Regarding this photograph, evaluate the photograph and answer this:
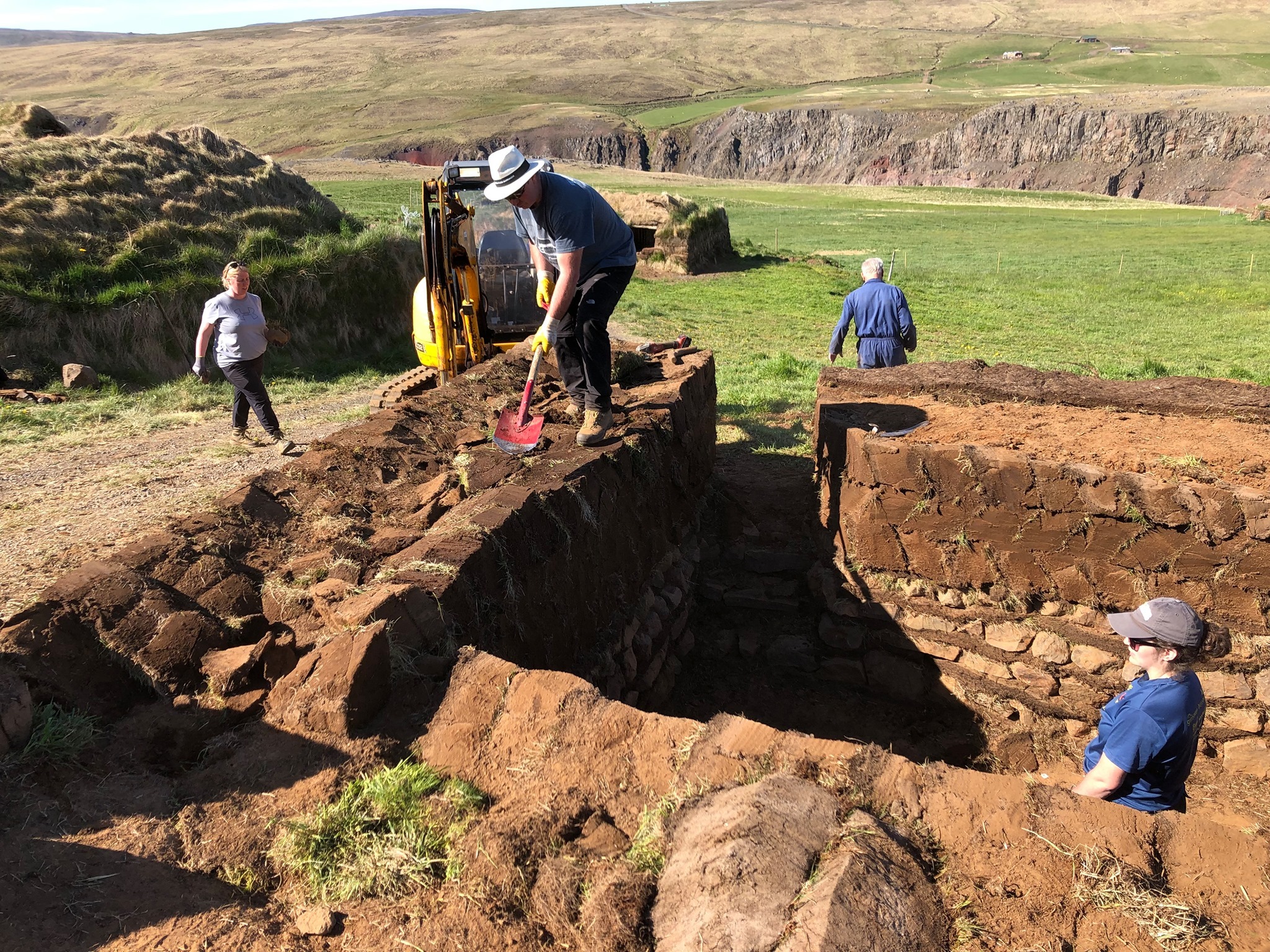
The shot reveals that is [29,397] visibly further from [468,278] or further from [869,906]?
[869,906]

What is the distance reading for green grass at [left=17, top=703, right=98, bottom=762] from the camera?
9.65ft

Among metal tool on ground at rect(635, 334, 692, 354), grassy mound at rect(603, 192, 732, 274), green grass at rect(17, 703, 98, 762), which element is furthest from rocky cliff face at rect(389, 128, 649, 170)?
green grass at rect(17, 703, 98, 762)

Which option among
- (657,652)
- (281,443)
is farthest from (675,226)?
(657,652)

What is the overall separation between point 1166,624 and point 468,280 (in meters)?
7.68

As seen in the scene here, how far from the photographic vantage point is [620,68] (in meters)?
116

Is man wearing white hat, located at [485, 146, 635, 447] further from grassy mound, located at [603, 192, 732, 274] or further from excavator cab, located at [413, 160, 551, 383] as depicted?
grassy mound, located at [603, 192, 732, 274]

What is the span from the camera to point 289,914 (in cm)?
254

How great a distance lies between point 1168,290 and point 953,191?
1576 inches

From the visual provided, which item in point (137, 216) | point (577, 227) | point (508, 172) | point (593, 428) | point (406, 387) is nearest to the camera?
point (508, 172)

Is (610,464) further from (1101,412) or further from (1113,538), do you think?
(1101,412)

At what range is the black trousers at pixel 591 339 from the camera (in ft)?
17.6

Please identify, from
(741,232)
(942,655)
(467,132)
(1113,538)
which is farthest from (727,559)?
(467,132)

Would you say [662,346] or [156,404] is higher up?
[662,346]

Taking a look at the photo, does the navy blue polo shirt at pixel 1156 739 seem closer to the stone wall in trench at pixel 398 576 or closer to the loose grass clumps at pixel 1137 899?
the loose grass clumps at pixel 1137 899
